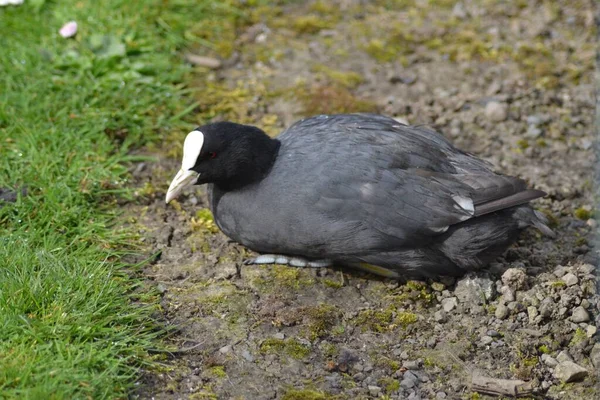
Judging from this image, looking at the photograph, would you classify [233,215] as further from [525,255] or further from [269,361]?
[525,255]

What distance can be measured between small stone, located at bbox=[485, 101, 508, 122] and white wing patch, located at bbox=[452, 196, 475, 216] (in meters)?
1.58

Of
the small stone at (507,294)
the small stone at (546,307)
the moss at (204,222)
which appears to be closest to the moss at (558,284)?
the small stone at (546,307)

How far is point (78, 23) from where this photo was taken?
580cm

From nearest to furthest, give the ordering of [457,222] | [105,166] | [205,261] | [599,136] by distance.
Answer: [457,222]
[205,261]
[105,166]
[599,136]

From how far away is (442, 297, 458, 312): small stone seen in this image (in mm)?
4137

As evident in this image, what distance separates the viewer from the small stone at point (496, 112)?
5531mm

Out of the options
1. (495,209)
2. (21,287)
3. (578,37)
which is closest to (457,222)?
(495,209)

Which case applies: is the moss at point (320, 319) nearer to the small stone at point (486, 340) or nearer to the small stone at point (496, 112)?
the small stone at point (486, 340)

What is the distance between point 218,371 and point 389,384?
78cm

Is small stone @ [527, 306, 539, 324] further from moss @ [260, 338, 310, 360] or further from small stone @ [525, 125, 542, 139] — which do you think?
small stone @ [525, 125, 542, 139]

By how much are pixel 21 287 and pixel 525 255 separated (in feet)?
8.93

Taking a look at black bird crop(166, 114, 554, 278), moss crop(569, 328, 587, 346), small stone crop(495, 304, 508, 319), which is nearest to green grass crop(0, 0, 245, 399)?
black bird crop(166, 114, 554, 278)

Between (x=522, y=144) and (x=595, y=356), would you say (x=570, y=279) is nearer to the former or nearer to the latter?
(x=595, y=356)

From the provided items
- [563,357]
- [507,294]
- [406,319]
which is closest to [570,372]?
[563,357]
